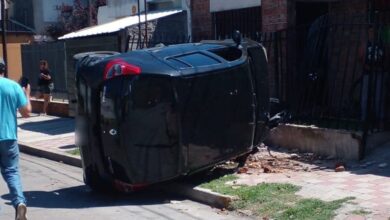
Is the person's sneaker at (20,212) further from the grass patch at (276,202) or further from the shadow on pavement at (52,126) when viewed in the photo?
the shadow on pavement at (52,126)

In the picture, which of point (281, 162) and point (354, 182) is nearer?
point (354, 182)

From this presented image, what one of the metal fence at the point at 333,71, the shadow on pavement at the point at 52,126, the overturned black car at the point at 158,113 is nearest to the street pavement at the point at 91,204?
the overturned black car at the point at 158,113

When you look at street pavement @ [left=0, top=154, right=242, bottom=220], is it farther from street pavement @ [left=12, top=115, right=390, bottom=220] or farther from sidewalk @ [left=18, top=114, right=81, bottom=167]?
sidewalk @ [left=18, top=114, right=81, bottom=167]

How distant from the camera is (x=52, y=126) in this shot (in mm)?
17266

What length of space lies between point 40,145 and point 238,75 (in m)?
6.84

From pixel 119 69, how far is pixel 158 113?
0.71m

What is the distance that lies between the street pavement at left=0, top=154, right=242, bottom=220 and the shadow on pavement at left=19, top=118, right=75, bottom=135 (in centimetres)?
596

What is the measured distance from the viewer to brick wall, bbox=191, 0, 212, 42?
15.4 m

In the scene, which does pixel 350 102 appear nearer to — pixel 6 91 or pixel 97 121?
pixel 97 121

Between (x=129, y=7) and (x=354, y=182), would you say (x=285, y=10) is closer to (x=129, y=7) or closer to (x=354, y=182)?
(x=354, y=182)

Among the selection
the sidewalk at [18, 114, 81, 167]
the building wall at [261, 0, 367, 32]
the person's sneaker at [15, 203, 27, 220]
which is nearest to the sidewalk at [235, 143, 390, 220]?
the person's sneaker at [15, 203, 27, 220]

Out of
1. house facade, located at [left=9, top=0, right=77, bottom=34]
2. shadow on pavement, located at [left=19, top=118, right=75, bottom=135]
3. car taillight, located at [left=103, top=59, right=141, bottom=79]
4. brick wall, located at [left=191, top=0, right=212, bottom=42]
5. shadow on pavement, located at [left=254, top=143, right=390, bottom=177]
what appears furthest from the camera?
house facade, located at [left=9, top=0, right=77, bottom=34]

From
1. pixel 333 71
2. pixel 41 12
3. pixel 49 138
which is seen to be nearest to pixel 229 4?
pixel 333 71

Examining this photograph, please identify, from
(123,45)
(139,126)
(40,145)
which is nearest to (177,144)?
(139,126)
